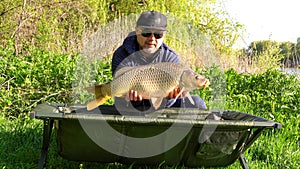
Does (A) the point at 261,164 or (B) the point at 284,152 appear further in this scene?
(B) the point at 284,152

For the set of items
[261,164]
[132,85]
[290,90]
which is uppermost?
[132,85]

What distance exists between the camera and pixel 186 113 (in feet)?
7.63

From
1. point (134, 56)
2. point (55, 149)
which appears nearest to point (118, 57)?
point (134, 56)

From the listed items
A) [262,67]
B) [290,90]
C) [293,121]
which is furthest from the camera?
[262,67]

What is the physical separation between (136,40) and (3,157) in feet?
3.31

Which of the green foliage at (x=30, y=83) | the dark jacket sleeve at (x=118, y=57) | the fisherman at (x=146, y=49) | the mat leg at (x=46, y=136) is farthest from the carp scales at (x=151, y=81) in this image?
the green foliage at (x=30, y=83)

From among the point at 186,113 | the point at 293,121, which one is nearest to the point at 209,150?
the point at 186,113

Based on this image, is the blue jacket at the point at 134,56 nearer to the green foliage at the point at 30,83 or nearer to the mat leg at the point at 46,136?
the mat leg at the point at 46,136

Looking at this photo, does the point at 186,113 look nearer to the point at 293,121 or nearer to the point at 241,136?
the point at 241,136

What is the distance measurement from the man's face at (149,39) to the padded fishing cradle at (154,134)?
0.58 meters

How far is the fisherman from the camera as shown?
92.6 inches

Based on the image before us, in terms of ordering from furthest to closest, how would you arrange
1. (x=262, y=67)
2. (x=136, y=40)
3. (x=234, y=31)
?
(x=234, y=31)
(x=262, y=67)
(x=136, y=40)

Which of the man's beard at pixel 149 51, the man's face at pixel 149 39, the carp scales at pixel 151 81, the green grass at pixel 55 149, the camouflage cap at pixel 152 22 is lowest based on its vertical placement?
the green grass at pixel 55 149

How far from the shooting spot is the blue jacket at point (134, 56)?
7.96 ft
